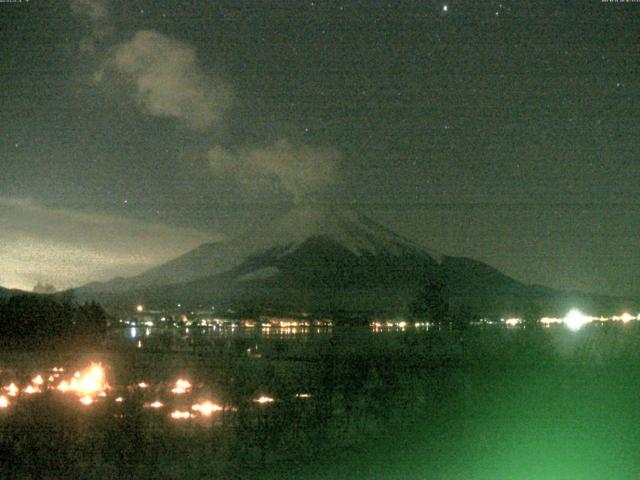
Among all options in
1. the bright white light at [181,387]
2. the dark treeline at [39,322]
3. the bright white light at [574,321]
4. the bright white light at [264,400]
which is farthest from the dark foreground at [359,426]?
the bright white light at [574,321]

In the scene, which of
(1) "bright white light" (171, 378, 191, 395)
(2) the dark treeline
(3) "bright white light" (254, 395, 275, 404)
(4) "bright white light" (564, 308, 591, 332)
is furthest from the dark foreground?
(4) "bright white light" (564, 308, 591, 332)

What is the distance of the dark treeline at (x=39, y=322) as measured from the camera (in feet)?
106

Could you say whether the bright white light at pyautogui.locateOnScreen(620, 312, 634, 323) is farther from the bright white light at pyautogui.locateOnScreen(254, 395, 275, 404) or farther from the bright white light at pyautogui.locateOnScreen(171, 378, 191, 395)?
the bright white light at pyautogui.locateOnScreen(254, 395, 275, 404)

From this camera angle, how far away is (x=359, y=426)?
1391cm

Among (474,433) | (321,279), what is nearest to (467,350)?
(474,433)

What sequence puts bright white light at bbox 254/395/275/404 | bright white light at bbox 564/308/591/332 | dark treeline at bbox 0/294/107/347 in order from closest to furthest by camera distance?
bright white light at bbox 254/395/275/404, dark treeline at bbox 0/294/107/347, bright white light at bbox 564/308/591/332

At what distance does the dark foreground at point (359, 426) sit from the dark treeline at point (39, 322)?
51.4 ft

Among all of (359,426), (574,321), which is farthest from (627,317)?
(359,426)

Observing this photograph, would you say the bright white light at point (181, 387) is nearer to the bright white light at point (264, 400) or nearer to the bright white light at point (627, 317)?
the bright white light at point (264, 400)

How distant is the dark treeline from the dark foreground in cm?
1566

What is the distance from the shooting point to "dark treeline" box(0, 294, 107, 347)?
32438 mm

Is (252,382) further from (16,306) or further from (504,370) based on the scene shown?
(16,306)

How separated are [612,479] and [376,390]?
5.96 m

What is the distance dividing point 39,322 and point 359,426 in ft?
74.2
